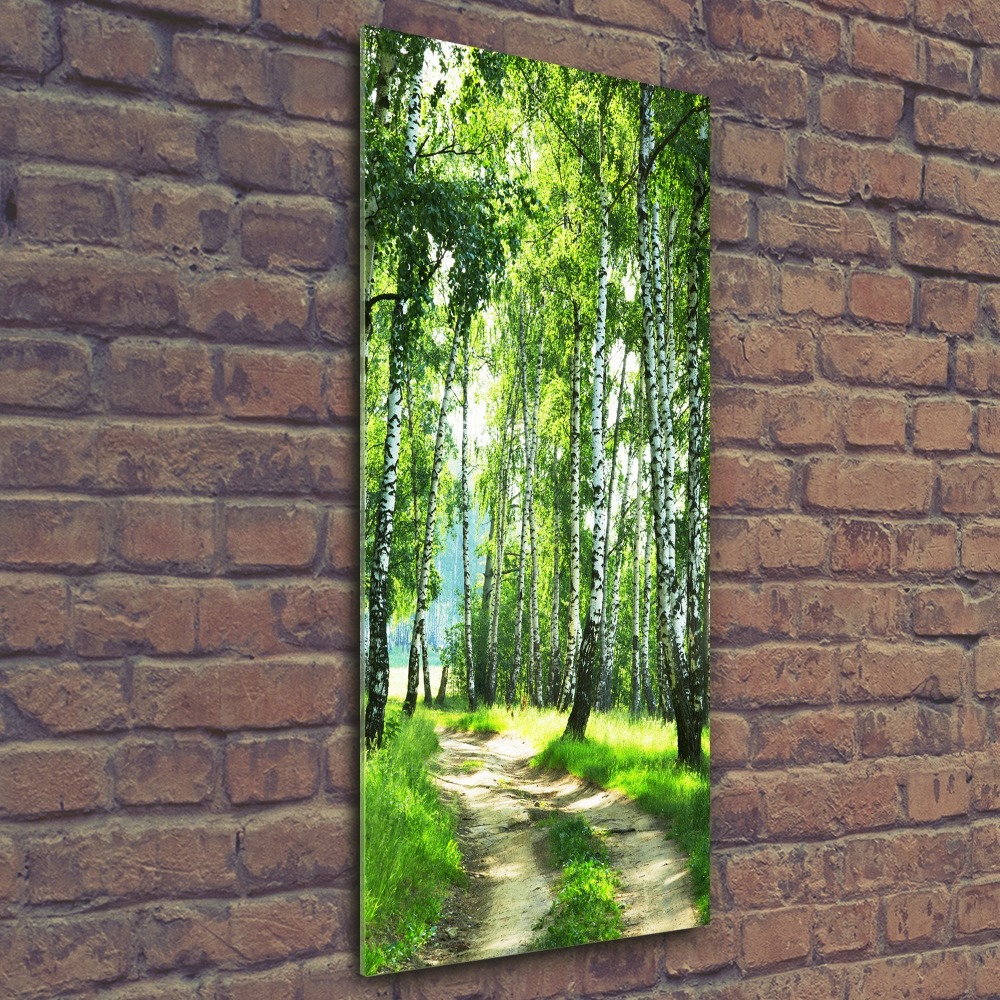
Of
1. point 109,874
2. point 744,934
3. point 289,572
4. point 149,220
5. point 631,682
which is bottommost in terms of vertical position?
point 744,934

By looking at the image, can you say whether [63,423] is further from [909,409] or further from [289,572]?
[909,409]

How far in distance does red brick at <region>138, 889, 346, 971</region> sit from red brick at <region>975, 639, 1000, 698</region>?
3.95ft

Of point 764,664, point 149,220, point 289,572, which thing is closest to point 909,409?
point 764,664

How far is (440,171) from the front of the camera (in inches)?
60.8

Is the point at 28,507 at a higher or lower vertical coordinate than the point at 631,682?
higher

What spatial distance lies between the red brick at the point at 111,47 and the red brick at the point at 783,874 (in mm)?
1458

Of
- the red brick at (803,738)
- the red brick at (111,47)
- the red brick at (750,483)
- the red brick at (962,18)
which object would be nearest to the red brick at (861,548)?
the red brick at (750,483)

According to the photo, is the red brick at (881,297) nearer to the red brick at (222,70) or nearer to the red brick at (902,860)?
the red brick at (902,860)

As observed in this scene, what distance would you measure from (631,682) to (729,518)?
322mm

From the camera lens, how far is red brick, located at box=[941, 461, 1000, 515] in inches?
74.2

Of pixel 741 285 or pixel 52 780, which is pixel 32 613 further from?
pixel 741 285

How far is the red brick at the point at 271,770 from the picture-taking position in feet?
4.59

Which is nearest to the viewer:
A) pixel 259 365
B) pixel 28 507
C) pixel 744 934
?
pixel 28 507

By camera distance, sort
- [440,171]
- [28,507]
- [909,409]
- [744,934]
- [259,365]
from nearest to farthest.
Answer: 1. [28,507]
2. [259,365]
3. [440,171]
4. [744,934]
5. [909,409]
